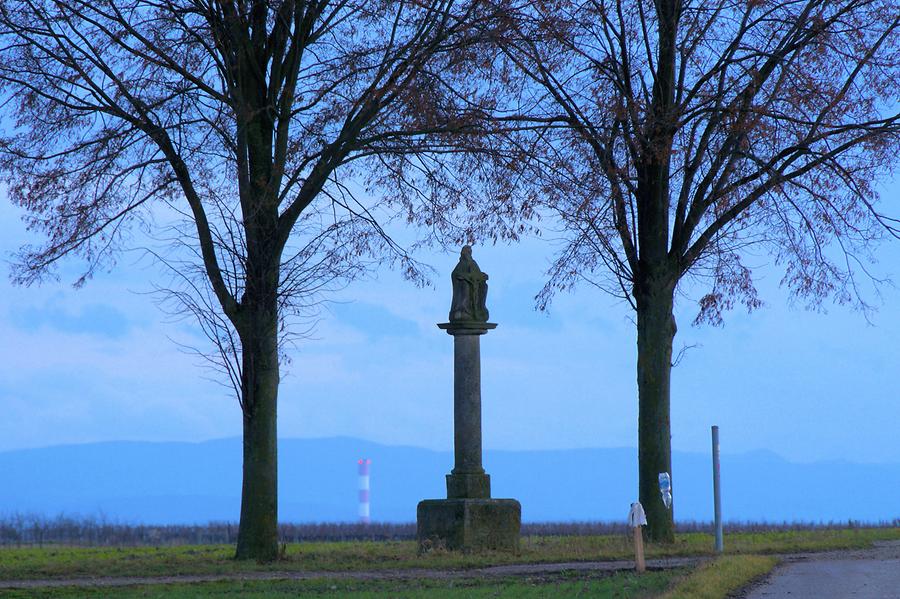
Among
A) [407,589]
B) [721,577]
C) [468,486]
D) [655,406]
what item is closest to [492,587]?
[407,589]

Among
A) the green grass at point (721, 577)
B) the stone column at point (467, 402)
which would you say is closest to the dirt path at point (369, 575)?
the green grass at point (721, 577)

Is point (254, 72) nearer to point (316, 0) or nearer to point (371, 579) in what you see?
point (316, 0)

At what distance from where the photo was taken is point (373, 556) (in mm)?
20453

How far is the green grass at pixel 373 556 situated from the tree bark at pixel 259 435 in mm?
647

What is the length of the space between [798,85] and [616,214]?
160 inches

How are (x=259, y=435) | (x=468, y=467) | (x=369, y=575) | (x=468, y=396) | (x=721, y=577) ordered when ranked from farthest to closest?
(x=468, y=396) → (x=468, y=467) → (x=259, y=435) → (x=369, y=575) → (x=721, y=577)

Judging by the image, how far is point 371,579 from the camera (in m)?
16.5

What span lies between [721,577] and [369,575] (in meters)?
5.51

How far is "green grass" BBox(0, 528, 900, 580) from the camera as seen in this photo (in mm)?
18312

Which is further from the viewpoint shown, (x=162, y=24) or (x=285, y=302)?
(x=162, y=24)

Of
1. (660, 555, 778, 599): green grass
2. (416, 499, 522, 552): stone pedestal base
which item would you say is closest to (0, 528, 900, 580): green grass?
(416, 499, 522, 552): stone pedestal base

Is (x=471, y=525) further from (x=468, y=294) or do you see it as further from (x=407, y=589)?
(x=407, y=589)

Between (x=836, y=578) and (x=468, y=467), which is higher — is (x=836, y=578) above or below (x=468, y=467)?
below

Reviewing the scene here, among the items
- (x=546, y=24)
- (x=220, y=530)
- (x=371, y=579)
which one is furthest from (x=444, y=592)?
(x=220, y=530)
